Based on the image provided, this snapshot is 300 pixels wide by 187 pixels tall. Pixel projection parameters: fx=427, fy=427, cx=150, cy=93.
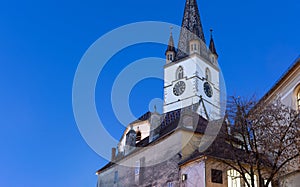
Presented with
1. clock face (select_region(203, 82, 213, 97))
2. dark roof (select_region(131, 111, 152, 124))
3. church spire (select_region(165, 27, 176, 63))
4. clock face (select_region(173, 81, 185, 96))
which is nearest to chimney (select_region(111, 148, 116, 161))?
dark roof (select_region(131, 111, 152, 124))

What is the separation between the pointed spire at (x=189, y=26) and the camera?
87062 millimetres

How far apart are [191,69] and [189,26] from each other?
1281 centimetres

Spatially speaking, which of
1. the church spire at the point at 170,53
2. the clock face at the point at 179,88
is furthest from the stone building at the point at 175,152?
the church spire at the point at 170,53

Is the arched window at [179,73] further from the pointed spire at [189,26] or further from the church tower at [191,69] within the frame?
the pointed spire at [189,26]

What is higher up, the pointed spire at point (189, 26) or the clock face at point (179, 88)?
the pointed spire at point (189, 26)

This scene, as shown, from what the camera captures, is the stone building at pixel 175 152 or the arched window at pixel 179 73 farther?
the arched window at pixel 179 73

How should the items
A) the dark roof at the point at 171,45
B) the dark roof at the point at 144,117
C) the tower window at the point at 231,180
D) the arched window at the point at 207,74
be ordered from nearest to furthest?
the tower window at the point at 231,180
the dark roof at the point at 144,117
the arched window at the point at 207,74
the dark roof at the point at 171,45

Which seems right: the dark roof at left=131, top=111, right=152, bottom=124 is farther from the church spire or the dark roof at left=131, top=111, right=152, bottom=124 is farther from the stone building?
the church spire

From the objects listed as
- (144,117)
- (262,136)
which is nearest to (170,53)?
(144,117)

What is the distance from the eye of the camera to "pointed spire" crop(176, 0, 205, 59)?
286 ft

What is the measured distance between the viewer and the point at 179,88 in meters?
80.6

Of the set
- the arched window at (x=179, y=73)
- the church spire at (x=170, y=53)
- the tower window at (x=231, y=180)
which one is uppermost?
the church spire at (x=170, y=53)

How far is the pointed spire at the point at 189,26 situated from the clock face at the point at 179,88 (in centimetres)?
676

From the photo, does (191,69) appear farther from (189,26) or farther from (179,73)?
(189,26)
